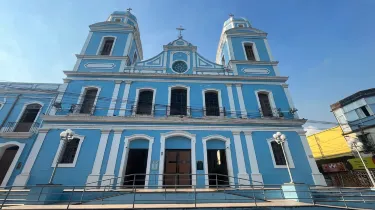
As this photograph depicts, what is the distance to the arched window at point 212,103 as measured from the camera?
476 inches

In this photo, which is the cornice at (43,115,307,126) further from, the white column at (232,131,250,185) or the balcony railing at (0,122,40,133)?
the balcony railing at (0,122,40,133)

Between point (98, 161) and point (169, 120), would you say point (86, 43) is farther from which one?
point (98, 161)

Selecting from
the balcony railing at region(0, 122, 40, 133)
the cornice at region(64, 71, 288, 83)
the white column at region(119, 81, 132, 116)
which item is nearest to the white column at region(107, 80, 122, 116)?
the white column at region(119, 81, 132, 116)

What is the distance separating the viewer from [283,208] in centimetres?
582

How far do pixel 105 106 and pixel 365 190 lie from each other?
1484 centimetres

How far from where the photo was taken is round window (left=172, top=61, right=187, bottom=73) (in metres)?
14.0

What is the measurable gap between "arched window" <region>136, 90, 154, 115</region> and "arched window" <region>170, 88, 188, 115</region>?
1548 millimetres

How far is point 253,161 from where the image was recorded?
32.8ft

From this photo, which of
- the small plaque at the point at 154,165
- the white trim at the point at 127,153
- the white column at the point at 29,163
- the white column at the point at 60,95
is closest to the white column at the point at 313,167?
the small plaque at the point at 154,165

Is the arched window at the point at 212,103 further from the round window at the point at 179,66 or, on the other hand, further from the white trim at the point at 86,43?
the white trim at the point at 86,43

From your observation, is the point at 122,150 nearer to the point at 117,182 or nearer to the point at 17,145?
the point at 117,182

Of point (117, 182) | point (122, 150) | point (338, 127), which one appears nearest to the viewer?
point (117, 182)

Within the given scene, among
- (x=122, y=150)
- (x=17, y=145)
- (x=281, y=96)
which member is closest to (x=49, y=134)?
(x=17, y=145)

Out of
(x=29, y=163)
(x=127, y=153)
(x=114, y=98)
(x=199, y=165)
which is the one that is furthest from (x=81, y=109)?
(x=199, y=165)
